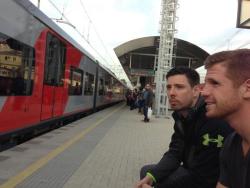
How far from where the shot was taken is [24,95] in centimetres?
1138

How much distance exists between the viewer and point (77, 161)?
32.4 ft

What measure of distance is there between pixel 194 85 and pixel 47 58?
9.86m

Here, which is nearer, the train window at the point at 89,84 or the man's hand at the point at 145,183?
the man's hand at the point at 145,183

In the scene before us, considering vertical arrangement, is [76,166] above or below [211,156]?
below

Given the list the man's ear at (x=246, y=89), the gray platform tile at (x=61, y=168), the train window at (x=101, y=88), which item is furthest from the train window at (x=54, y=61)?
the train window at (x=101, y=88)

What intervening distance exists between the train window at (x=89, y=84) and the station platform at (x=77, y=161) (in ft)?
A: 25.6

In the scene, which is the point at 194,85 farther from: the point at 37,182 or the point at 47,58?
the point at 47,58

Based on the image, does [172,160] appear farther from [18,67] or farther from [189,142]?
[18,67]

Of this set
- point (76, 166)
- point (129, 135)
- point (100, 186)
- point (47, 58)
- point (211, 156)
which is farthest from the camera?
point (129, 135)

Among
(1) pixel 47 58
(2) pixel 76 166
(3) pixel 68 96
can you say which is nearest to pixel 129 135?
(3) pixel 68 96

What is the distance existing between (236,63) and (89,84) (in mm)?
22098

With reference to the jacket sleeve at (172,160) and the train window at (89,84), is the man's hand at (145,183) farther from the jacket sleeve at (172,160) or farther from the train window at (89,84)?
the train window at (89,84)

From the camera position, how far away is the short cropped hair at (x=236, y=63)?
2338 mm

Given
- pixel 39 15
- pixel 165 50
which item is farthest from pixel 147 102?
pixel 39 15
